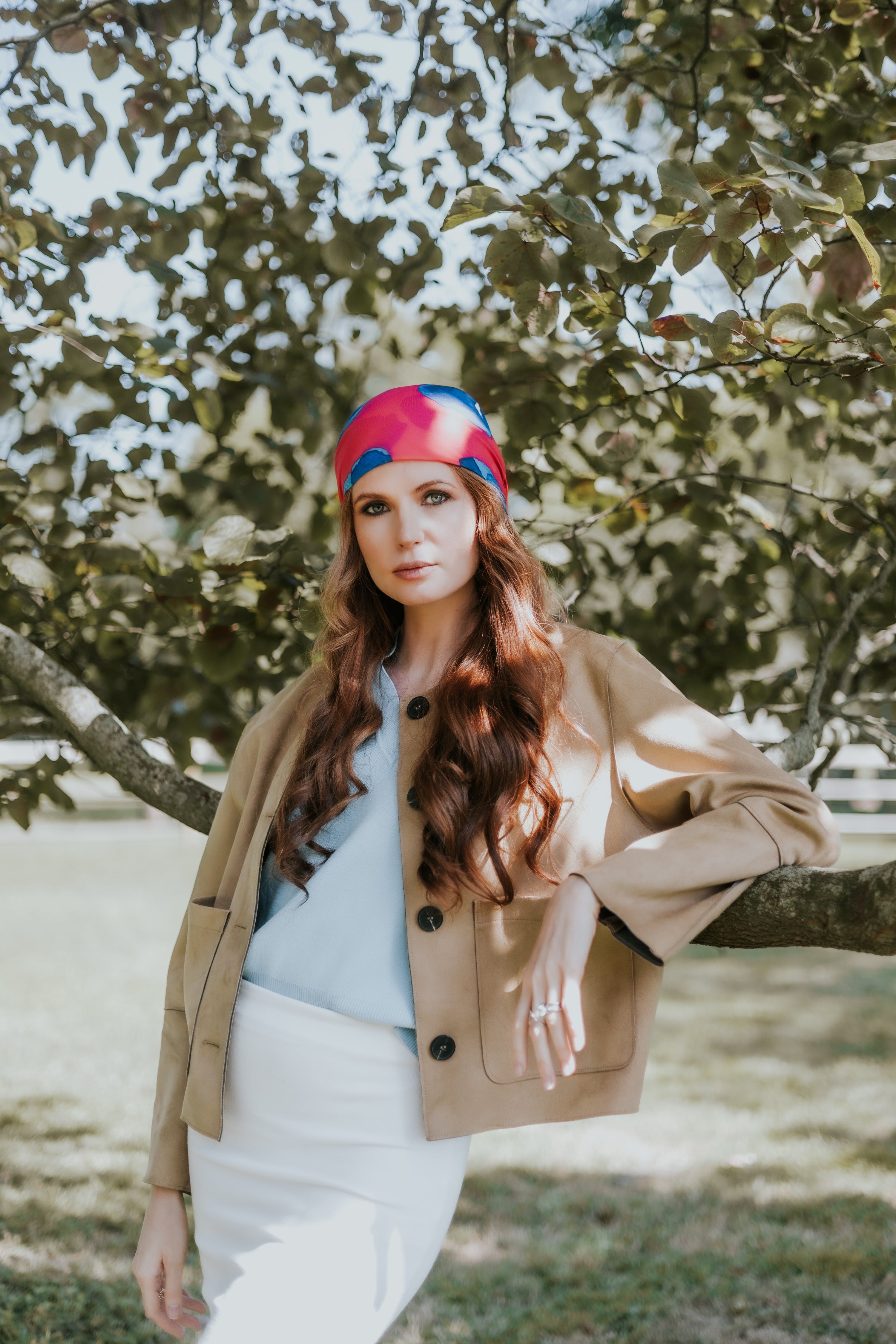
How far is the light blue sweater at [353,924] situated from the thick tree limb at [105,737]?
553 mm

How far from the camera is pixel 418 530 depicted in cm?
166

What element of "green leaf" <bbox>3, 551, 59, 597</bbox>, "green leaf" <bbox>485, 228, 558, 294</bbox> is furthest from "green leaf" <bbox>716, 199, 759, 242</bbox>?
"green leaf" <bbox>3, 551, 59, 597</bbox>

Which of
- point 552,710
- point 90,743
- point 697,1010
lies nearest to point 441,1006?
point 552,710

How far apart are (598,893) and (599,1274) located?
2.69 meters

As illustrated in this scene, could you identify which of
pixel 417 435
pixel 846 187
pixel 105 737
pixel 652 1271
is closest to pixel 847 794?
pixel 652 1271

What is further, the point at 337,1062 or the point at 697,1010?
the point at 697,1010

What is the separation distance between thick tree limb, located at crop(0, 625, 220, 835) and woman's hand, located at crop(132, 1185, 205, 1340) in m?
0.68

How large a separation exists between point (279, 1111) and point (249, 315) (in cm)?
237

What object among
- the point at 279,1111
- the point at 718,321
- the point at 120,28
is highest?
the point at 120,28

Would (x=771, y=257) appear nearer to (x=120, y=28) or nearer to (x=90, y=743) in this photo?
(x=90, y=743)

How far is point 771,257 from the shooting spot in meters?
1.64

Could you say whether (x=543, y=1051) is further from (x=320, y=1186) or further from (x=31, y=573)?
(x=31, y=573)

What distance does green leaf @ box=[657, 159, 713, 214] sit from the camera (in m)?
1.54

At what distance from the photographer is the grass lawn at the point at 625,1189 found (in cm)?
315
